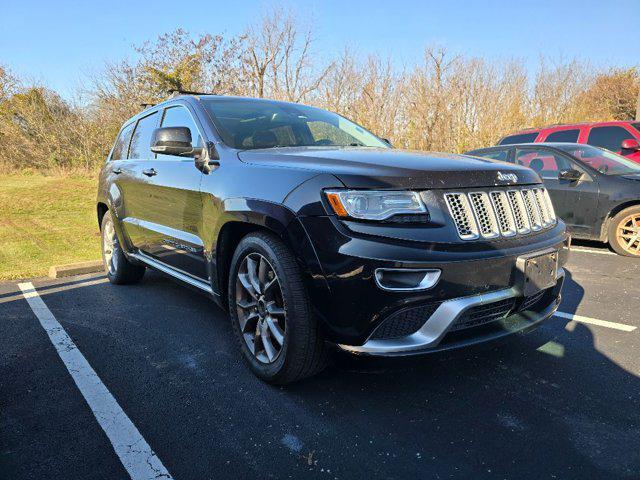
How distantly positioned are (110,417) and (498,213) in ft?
7.32

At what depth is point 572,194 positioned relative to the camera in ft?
20.5

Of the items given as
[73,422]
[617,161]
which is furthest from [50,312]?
[617,161]

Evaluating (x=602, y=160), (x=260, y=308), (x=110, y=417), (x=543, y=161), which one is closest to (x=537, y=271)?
(x=260, y=308)

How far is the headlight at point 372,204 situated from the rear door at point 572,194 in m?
5.03

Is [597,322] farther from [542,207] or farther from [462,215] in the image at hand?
[462,215]

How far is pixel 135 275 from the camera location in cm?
493

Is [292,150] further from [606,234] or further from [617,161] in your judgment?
[617,161]

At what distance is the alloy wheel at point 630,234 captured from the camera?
5.73m

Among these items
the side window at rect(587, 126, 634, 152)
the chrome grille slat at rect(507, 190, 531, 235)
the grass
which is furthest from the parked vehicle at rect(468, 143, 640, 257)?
the grass

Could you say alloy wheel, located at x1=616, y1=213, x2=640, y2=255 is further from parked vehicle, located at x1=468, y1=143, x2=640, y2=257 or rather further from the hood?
the hood

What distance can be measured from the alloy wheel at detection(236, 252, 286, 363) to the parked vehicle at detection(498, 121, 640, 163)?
7.23 m

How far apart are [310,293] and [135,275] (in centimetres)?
331

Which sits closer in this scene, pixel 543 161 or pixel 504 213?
pixel 504 213

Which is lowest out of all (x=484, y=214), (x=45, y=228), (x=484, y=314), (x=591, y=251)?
(x=45, y=228)
